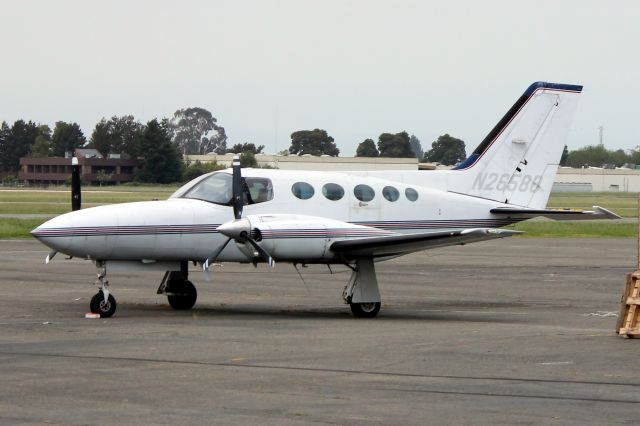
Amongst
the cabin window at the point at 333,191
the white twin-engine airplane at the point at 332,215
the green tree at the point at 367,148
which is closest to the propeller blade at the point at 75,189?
the white twin-engine airplane at the point at 332,215

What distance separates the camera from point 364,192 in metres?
22.0

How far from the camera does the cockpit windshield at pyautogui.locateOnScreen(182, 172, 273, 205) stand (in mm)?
20781

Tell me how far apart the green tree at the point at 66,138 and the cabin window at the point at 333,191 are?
142 metres

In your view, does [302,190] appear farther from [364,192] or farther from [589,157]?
[589,157]

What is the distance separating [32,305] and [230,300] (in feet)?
13.3

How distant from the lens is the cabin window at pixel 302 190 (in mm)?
21266

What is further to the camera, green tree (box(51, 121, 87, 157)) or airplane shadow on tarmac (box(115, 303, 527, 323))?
green tree (box(51, 121, 87, 157))

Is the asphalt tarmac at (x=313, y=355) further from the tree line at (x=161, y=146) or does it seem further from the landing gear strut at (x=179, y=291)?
the tree line at (x=161, y=146)

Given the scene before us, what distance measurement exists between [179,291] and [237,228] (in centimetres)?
287

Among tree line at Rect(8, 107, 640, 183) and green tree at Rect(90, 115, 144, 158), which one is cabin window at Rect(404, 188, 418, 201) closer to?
tree line at Rect(8, 107, 640, 183)

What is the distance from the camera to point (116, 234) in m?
19.6

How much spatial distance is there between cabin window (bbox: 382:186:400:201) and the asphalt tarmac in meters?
2.16

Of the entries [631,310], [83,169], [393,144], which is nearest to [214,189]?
[631,310]

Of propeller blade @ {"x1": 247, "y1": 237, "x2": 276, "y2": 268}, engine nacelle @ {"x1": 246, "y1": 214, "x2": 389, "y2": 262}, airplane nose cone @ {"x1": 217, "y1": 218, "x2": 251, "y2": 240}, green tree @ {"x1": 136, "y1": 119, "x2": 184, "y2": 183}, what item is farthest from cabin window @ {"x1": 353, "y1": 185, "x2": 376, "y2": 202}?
green tree @ {"x1": 136, "y1": 119, "x2": 184, "y2": 183}
